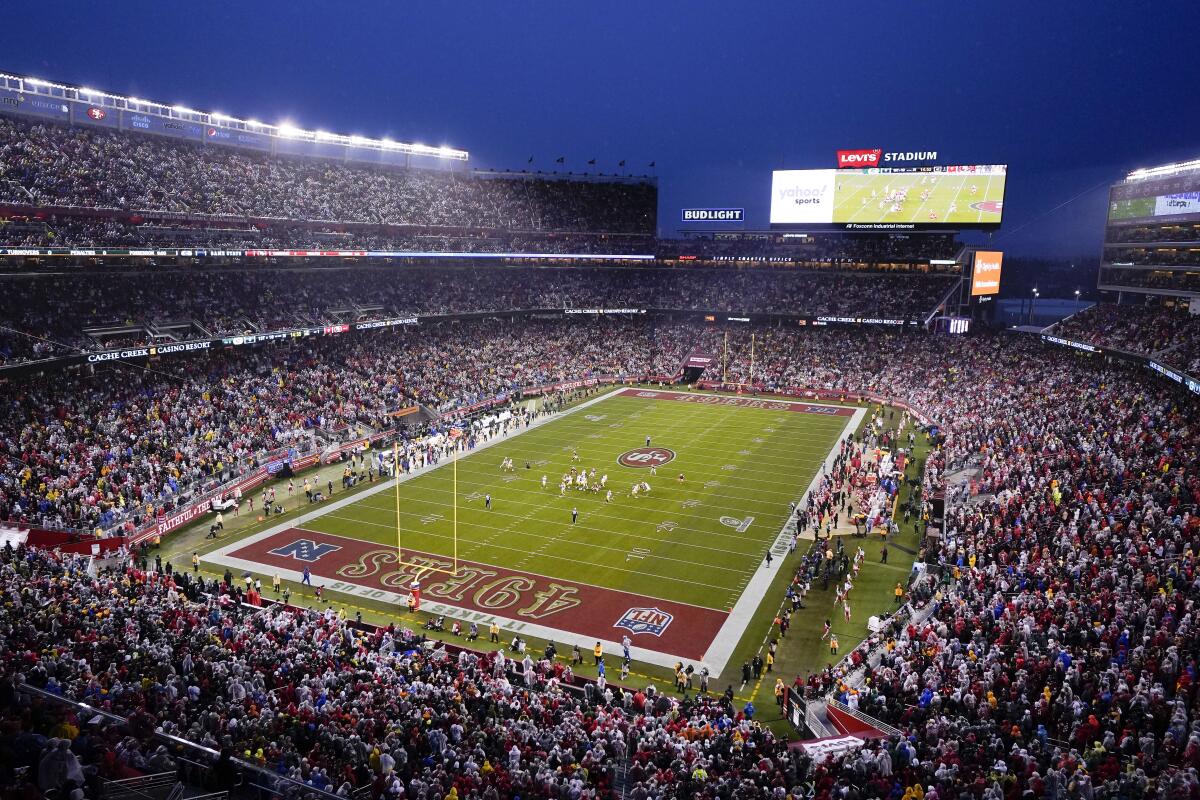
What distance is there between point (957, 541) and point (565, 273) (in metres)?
57.8

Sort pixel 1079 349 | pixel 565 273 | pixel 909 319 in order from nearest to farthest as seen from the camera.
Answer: pixel 1079 349, pixel 909 319, pixel 565 273

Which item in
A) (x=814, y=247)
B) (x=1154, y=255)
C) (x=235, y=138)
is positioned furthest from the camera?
(x=814, y=247)

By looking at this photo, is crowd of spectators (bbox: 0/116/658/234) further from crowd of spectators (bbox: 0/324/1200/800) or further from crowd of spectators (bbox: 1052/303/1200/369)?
crowd of spectators (bbox: 1052/303/1200/369)

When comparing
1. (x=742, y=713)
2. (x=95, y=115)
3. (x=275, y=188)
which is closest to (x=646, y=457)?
(x=742, y=713)

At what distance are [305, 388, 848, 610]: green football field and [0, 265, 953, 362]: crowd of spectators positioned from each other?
669 inches

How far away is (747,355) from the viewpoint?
6525cm

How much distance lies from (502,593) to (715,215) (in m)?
59.0

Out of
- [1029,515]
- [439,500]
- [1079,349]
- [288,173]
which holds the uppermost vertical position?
[288,173]

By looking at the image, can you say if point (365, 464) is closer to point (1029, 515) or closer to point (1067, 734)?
point (1029, 515)

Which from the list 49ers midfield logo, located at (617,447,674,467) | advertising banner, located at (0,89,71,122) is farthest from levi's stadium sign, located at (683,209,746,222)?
advertising banner, located at (0,89,71,122)

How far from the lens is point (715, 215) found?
76.2 m

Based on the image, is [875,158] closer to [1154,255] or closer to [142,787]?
[1154,255]

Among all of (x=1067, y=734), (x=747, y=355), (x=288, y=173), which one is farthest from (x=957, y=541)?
(x=288, y=173)

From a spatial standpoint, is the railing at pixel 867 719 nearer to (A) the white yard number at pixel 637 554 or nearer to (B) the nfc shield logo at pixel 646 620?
(B) the nfc shield logo at pixel 646 620
